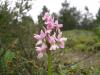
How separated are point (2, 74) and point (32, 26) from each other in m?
1.49

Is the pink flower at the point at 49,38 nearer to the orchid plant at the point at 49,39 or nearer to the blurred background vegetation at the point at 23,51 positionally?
the orchid plant at the point at 49,39

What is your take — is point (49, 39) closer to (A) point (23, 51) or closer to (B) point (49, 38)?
(B) point (49, 38)

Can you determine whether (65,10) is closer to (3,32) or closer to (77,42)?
(77,42)

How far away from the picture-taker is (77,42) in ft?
52.4

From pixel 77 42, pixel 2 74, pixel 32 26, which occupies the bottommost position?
pixel 77 42

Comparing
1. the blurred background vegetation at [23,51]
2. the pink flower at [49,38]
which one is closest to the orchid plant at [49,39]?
the pink flower at [49,38]

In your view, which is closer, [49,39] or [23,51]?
[49,39]

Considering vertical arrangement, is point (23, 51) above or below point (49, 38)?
below

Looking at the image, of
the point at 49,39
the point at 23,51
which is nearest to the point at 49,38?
the point at 49,39

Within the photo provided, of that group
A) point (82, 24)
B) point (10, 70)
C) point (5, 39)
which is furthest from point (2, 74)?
point (82, 24)

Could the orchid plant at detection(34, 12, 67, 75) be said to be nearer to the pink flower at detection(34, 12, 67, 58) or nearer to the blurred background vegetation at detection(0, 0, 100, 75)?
the pink flower at detection(34, 12, 67, 58)

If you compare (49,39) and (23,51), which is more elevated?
(49,39)

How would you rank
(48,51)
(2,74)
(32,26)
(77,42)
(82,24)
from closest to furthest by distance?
(48,51) < (2,74) < (32,26) < (77,42) < (82,24)

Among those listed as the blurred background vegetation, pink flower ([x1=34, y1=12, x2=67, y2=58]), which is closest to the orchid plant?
pink flower ([x1=34, y1=12, x2=67, y2=58])
